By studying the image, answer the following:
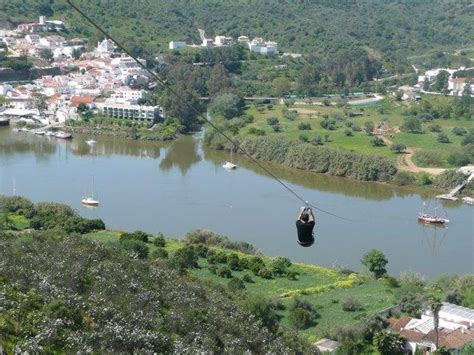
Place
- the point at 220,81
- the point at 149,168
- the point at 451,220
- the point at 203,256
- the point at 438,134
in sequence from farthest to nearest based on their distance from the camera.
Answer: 1. the point at 220,81
2. the point at 438,134
3. the point at 149,168
4. the point at 451,220
5. the point at 203,256

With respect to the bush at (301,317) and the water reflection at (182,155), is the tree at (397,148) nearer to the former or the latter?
the water reflection at (182,155)

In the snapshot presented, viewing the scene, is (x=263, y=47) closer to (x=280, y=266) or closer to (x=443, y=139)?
(x=443, y=139)

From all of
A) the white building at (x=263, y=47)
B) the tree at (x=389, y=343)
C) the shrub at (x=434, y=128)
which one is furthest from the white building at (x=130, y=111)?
the tree at (x=389, y=343)

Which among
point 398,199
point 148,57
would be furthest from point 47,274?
point 148,57

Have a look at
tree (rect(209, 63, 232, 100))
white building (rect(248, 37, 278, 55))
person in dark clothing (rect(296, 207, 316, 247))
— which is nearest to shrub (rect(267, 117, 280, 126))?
tree (rect(209, 63, 232, 100))

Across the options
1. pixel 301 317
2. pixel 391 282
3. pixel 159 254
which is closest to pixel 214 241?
pixel 159 254

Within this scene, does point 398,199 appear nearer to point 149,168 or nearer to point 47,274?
point 149,168

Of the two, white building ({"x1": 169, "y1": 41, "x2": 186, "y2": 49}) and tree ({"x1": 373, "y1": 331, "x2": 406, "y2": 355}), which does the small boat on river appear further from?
tree ({"x1": 373, "y1": 331, "x2": 406, "y2": 355})
